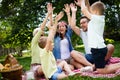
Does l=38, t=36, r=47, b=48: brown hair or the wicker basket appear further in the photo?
the wicker basket

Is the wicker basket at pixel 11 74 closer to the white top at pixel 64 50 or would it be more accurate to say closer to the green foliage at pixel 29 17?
the white top at pixel 64 50

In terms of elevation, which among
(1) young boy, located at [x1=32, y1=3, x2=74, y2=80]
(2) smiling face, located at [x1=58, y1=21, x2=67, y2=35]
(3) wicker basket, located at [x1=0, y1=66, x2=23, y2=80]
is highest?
(2) smiling face, located at [x1=58, y1=21, x2=67, y2=35]

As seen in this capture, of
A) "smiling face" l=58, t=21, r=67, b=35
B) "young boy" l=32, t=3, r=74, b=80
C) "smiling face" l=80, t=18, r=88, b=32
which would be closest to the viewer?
"young boy" l=32, t=3, r=74, b=80

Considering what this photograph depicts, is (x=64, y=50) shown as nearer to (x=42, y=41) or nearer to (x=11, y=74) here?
(x=42, y=41)

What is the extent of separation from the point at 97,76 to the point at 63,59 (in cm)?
109

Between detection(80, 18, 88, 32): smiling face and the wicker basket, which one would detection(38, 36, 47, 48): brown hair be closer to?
detection(80, 18, 88, 32): smiling face

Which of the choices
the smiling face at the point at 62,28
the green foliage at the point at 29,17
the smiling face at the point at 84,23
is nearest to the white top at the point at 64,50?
the smiling face at the point at 62,28

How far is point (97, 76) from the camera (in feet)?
22.7

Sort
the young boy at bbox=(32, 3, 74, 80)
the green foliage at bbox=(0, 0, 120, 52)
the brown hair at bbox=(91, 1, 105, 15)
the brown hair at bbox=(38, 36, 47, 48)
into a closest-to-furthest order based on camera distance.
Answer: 1. the young boy at bbox=(32, 3, 74, 80)
2. the brown hair at bbox=(91, 1, 105, 15)
3. the brown hair at bbox=(38, 36, 47, 48)
4. the green foliage at bbox=(0, 0, 120, 52)

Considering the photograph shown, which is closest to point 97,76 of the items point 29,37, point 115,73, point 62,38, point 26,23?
point 115,73

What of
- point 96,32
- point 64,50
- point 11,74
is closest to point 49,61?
point 96,32

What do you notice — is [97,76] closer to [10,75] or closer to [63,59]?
[63,59]

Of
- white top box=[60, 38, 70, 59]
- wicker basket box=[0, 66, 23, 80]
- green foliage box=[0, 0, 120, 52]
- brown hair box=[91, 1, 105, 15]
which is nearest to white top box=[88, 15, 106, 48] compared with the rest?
brown hair box=[91, 1, 105, 15]

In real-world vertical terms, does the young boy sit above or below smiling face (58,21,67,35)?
below
